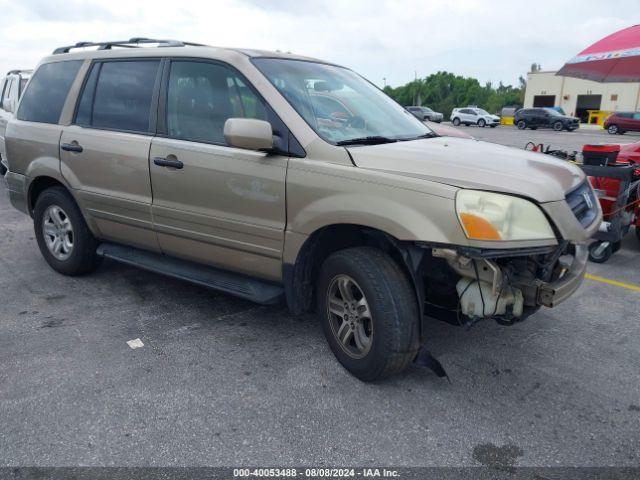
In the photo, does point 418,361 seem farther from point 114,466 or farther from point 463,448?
point 114,466

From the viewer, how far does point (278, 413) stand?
2881mm

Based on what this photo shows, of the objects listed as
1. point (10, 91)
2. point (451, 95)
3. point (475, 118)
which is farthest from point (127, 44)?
point (451, 95)

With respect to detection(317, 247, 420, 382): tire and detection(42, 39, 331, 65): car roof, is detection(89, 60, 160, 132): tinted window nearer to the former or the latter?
detection(42, 39, 331, 65): car roof

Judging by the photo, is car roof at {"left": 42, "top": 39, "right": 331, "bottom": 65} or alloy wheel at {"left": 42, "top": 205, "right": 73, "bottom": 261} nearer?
car roof at {"left": 42, "top": 39, "right": 331, "bottom": 65}

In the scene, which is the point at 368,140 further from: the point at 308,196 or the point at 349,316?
the point at 349,316

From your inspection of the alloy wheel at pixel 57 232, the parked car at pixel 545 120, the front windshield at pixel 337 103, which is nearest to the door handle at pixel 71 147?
the alloy wheel at pixel 57 232

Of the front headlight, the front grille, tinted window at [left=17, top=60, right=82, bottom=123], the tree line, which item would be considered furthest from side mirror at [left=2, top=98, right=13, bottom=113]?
the tree line

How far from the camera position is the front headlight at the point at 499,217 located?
2.62 meters

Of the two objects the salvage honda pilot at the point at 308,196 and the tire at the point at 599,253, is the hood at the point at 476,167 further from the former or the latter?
Answer: the tire at the point at 599,253

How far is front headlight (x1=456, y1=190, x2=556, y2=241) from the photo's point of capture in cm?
262

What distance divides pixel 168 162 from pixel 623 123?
34187 mm

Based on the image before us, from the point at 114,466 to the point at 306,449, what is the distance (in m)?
0.87

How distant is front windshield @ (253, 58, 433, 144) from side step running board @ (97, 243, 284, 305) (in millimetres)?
1055

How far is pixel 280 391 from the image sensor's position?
3.09 meters
